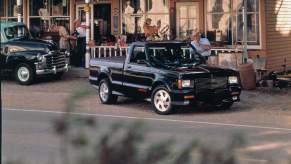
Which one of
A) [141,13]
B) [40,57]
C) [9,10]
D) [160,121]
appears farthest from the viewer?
[9,10]

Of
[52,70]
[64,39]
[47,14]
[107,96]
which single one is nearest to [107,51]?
[64,39]

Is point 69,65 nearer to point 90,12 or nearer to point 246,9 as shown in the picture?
point 90,12

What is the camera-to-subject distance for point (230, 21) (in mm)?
20766

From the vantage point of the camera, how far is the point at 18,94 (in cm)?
1762

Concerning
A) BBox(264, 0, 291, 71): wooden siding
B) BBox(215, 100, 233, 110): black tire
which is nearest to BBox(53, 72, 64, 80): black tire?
BBox(264, 0, 291, 71): wooden siding

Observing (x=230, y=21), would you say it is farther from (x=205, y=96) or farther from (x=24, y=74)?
(x=205, y=96)

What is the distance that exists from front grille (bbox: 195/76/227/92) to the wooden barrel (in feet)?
13.3

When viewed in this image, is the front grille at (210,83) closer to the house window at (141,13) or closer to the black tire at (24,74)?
the black tire at (24,74)

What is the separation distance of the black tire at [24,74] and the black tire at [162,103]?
7047mm

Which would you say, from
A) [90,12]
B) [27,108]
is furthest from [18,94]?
[90,12]

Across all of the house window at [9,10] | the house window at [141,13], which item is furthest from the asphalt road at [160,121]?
the house window at [9,10]

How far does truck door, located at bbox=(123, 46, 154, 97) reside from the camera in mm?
14016

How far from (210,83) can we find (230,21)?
7806mm

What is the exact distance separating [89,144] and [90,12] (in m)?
20.2
